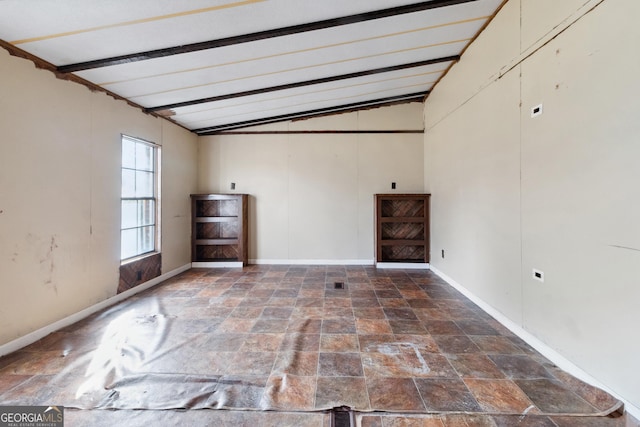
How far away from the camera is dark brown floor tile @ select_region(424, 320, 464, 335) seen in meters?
2.52

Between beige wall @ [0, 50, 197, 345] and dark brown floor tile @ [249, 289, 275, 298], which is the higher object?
beige wall @ [0, 50, 197, 345]

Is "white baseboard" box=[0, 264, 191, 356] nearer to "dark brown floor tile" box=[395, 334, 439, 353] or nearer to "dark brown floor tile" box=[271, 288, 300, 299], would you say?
"dark brown floor tile" box=[271, 288, 300, 299]

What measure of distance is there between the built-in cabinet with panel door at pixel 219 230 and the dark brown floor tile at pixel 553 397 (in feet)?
14.4

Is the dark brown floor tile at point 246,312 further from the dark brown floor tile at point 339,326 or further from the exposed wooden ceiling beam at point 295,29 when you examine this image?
the exposed wooden ceiling beam at point 295,29

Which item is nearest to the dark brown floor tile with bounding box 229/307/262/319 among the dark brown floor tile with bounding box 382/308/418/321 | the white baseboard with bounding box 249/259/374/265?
the dark brown floor tile with bounding box 382/308/418/321

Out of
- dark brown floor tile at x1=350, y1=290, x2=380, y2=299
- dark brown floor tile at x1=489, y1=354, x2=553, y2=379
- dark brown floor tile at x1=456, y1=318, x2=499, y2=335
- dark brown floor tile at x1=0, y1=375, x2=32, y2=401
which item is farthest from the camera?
dark brown floor tile at x1=350, y1=290, x2=380, y2=299

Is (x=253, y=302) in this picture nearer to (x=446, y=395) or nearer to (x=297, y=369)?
(x=297, y=369)

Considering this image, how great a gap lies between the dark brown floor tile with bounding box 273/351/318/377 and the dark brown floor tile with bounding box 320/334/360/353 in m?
0.15

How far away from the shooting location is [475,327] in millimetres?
2613

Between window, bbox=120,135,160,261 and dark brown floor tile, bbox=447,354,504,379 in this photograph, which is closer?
dark brown floor tile, bbox=447,354,504,379

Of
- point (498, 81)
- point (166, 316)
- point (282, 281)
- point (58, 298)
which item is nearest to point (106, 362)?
point (166, 316)

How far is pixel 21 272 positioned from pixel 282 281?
2838mm

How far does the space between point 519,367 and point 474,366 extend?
34 cm

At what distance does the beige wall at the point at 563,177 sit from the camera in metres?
1.55
